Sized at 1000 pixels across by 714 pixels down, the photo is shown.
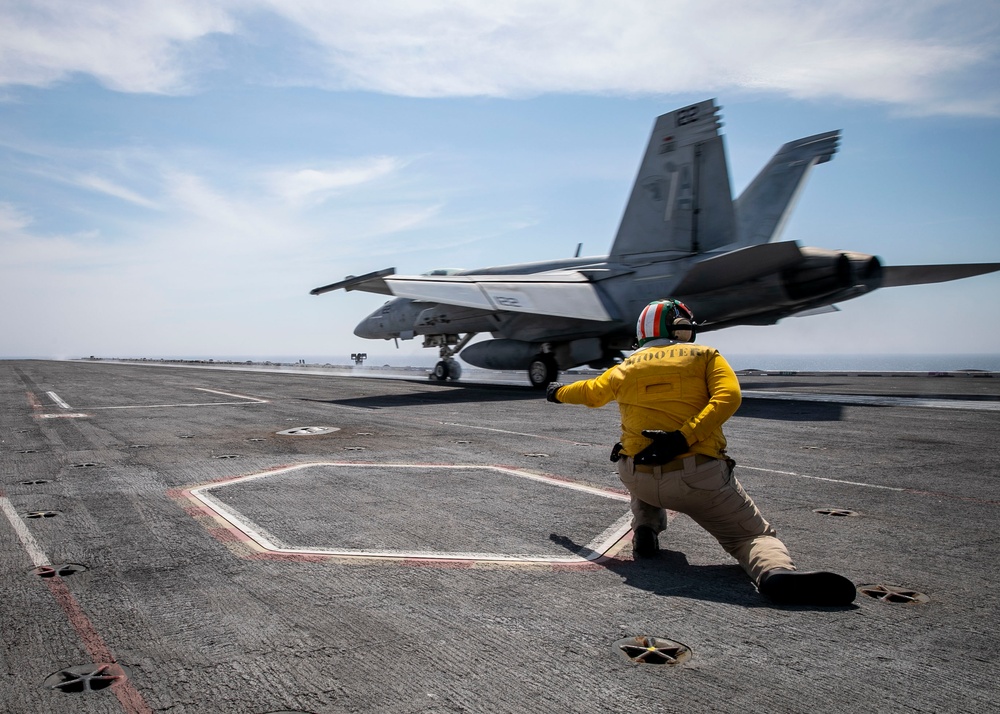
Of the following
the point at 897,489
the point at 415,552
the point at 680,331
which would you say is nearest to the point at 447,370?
the point at 897,489

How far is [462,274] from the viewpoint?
27891 mm

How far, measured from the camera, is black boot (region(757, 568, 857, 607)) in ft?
14.1

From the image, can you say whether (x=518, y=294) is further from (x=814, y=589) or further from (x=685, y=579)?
(x=814, y=589)

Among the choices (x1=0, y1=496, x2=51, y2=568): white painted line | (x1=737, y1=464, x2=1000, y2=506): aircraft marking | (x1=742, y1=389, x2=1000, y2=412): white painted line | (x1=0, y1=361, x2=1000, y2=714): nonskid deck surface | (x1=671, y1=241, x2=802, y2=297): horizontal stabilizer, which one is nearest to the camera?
(x1=0, y1=361, x2=1000, y2=714): nonskid deck surface

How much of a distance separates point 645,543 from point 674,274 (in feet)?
53.7

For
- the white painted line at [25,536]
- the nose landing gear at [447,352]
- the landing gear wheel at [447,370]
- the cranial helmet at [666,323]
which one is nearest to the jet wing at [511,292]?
the nose landing gear at [447,352]

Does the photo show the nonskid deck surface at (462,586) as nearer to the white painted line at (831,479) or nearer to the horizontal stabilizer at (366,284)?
the white painted line at (831,479)

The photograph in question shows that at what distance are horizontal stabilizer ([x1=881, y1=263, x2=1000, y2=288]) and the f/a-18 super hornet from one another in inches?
1.3

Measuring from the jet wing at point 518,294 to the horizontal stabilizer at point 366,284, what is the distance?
38 cm

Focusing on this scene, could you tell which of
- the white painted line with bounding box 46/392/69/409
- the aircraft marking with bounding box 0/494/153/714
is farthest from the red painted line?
the white painted line with bounding box 46/392/69/409

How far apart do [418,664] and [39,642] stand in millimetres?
2030

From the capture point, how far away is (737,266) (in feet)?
59.0

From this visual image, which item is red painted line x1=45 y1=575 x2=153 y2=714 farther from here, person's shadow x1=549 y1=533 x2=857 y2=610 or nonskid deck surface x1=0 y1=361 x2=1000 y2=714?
person's shadow x1=549 y1=533 x2=857 y2=610

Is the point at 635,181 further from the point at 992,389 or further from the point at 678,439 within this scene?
the point at 678,439
